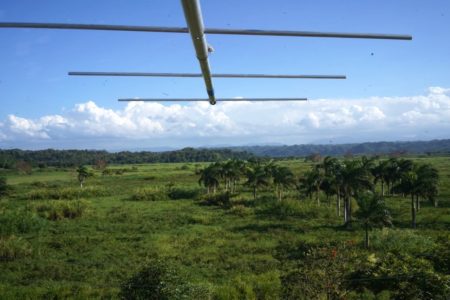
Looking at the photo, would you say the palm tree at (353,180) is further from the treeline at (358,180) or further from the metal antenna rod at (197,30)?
the metal antenna rod at (197,30)

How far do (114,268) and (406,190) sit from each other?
85.3 ft

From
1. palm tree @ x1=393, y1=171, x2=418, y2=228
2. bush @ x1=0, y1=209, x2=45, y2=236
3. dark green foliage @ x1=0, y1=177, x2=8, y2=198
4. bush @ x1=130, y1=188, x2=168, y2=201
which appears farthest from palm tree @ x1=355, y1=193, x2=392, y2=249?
dark green foliage @ x1=0, y1=177, x2=8, y2=198

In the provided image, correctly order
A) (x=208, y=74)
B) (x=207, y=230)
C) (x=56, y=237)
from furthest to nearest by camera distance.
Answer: (x=207, y=230) → (x=56, y=237) → (x=208, y=74)

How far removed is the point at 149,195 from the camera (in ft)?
190

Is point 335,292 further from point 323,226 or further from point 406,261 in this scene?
point 323,226

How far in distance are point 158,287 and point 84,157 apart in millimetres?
128965

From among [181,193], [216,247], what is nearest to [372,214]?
[216,247]

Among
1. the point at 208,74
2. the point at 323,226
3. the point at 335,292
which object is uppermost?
the point at 208,74

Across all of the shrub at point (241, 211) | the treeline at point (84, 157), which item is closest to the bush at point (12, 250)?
the shrub at point (241, 211)

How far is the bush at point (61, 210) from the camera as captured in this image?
4281 centimetres

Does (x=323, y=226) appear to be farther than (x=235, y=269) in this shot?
Yes

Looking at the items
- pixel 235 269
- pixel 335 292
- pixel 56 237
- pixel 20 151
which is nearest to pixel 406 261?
pixel 335 292

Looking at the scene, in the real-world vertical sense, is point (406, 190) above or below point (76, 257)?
above

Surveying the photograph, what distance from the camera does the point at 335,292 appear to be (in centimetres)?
1312
